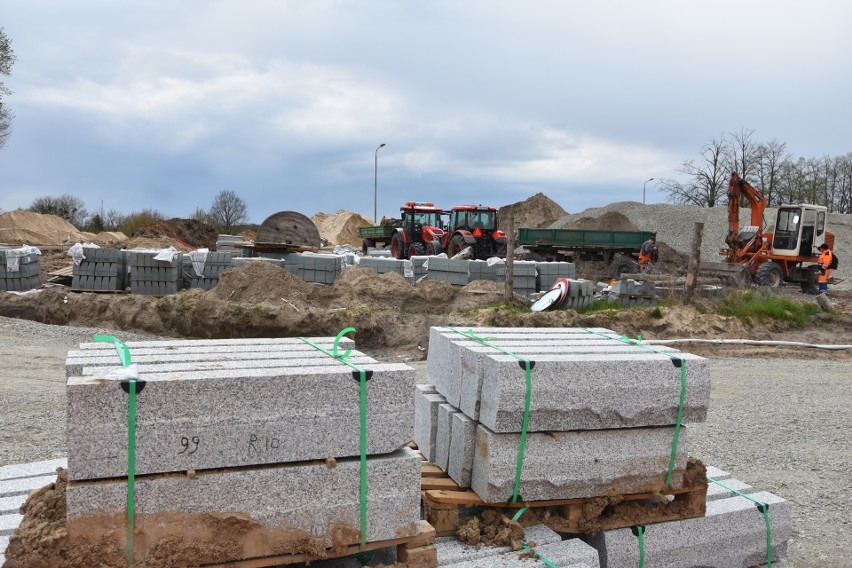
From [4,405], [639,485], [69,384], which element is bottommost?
[4,405]

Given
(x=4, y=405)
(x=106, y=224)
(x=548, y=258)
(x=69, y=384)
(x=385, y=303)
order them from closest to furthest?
(x=69, y=384)
(x=4, y=405)
(x=385, y=303)
(x=548, y=258)
(x=106, y=224)

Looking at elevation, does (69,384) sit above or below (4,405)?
above

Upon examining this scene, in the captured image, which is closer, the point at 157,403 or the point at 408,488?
the point at 157,403

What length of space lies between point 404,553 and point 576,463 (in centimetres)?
113

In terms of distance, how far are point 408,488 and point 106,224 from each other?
58315 millimetres

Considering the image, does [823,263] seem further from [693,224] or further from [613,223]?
[693,224]

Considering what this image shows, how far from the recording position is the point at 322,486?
136 inches

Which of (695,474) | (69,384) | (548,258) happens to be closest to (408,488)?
(69,384)

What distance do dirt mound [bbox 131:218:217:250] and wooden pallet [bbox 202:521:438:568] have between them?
40.1m

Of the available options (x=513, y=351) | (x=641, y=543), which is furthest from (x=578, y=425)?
(x=641, y=543)

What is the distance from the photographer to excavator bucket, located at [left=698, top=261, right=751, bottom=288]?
21.1 metres

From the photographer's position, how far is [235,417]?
3.28 metres

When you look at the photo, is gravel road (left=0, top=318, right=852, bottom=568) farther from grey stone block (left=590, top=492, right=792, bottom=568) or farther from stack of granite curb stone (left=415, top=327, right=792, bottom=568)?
stack of granite curb stone (left=415, top=327, right=792, bottom=568)

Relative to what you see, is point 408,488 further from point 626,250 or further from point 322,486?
point 626,250
